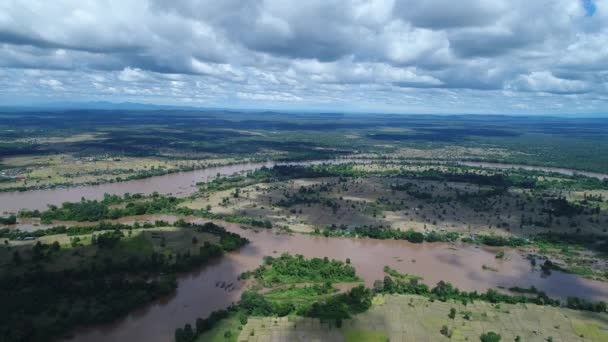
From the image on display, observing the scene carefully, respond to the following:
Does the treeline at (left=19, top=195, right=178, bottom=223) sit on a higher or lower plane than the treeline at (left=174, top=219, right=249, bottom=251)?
lower

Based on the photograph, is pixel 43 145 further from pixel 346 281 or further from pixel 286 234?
pixel 346 281

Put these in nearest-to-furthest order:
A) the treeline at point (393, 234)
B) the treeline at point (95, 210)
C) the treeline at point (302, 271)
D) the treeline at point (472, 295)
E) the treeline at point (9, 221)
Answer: the treeline at point (472, 295) → the treeline at point (302, 271) → the treeline at point (393, 234) → the treeline at point (9, 221) → the treeline at point (95, 210)

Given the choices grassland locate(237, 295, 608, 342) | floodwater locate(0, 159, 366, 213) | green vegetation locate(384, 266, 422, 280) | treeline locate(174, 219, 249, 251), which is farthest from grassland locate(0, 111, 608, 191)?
grassland locate(237, 295, 608, 342)

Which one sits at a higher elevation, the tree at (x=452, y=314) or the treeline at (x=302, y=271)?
the tree at (x=452, y=314)

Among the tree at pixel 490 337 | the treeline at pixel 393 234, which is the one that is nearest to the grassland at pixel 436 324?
the tree at pixel 490 337

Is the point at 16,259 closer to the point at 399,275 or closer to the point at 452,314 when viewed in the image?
the point at 399,275

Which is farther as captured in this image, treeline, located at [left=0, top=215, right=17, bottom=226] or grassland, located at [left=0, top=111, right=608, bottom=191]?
grassland, located at [left=0, top=111, right=608, bottom=191]

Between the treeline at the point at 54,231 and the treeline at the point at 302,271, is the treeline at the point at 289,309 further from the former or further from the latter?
the treeline at the point at 54,231

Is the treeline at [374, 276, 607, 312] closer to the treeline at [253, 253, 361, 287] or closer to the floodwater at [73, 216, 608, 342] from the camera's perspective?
the floodwater at [73, 216, 608, 342]
